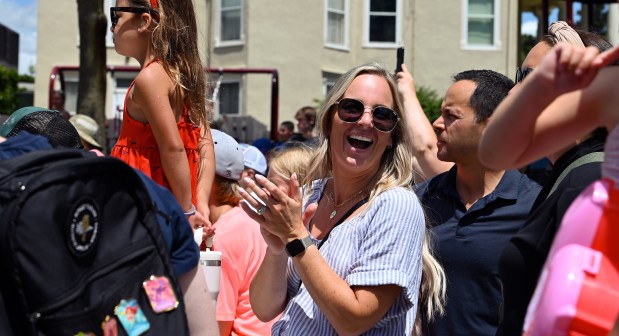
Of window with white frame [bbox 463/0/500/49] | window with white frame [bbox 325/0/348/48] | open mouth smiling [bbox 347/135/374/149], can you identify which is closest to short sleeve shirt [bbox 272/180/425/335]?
open mouth smiling [bbox 347/135/374/149]

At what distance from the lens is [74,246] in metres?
2.17

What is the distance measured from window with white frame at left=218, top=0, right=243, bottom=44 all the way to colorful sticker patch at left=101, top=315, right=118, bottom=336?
23.2 m

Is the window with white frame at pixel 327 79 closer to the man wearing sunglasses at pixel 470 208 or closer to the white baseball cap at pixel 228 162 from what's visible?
the white baseball cap at pixel 228 162

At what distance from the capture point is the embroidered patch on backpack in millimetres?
2170

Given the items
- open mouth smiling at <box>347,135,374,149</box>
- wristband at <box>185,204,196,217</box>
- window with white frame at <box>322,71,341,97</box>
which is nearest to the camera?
open mouth smiling at <box>347,135,374,149</box>

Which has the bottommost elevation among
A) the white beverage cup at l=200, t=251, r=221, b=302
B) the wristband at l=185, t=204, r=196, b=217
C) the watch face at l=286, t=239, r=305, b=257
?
the white beverage cup at l=200, t=251, r=221, b=302

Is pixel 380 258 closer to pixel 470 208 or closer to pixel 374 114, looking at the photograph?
pixel 374 114

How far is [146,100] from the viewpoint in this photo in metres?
4.13

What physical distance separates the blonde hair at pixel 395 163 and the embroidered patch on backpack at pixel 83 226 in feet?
5.10

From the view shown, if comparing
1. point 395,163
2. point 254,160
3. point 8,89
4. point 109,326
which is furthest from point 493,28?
point 109,326

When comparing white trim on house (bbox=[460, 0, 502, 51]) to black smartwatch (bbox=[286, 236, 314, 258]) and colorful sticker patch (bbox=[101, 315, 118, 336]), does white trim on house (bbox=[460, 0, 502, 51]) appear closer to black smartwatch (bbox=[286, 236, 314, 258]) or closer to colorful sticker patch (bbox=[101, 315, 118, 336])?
black smartwatch (bbox=[286, 236, 314, 258])

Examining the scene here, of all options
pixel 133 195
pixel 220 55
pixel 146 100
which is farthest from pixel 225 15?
pixel 133 195

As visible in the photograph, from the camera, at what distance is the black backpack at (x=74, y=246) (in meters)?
2.10

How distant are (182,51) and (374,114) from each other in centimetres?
109
